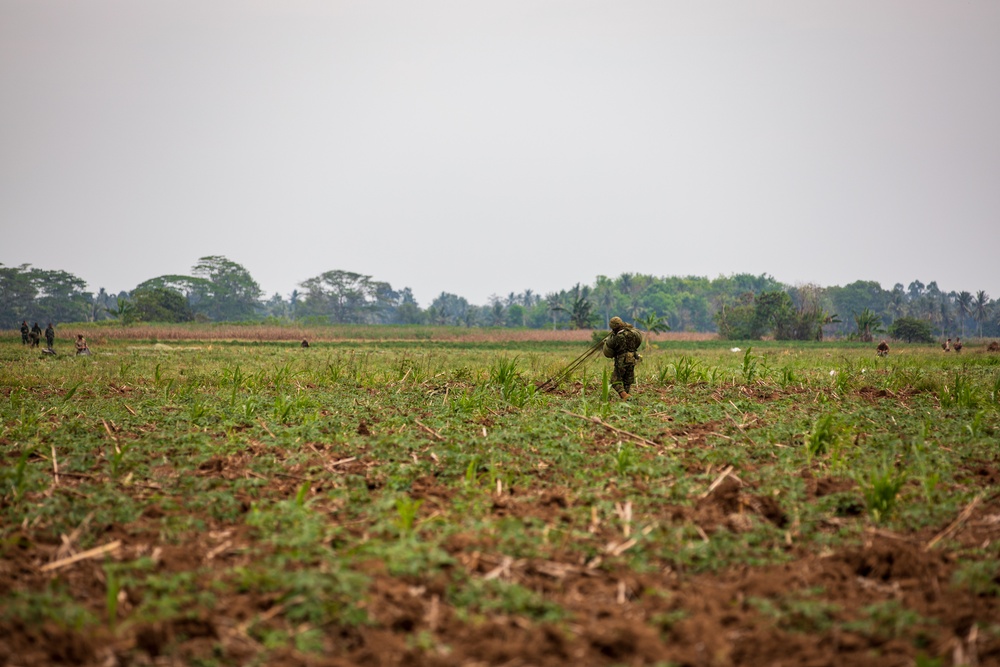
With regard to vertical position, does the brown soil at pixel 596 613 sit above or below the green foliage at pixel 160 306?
below

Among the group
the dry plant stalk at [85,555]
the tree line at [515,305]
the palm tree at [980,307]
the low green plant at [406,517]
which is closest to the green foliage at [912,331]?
the tree line at [515,305]

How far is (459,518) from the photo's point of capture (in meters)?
5.06

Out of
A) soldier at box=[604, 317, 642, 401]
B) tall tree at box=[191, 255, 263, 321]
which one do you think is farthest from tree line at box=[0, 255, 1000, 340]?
soldier at box=[604, 317, 642, 401]

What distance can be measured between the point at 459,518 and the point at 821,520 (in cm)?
259

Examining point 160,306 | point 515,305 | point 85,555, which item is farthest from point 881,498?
point 515,305

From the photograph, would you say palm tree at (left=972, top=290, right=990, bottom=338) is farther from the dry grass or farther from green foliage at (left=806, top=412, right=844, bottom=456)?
green foliage at (left=806, top=412, right=844, bottom=456)

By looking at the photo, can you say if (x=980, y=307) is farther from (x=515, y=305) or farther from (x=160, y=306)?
(x=160, y=306)

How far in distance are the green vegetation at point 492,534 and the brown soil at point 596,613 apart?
15mm

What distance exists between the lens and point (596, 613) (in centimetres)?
364

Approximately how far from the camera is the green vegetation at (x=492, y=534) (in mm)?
3402

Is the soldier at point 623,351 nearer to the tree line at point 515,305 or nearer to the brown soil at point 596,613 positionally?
the brown soil at point 596,613

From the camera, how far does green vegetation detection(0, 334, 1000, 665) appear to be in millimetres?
3402

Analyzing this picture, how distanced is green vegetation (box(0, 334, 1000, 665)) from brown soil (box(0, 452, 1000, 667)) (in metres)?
0.01

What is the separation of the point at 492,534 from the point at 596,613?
112 centimetres
